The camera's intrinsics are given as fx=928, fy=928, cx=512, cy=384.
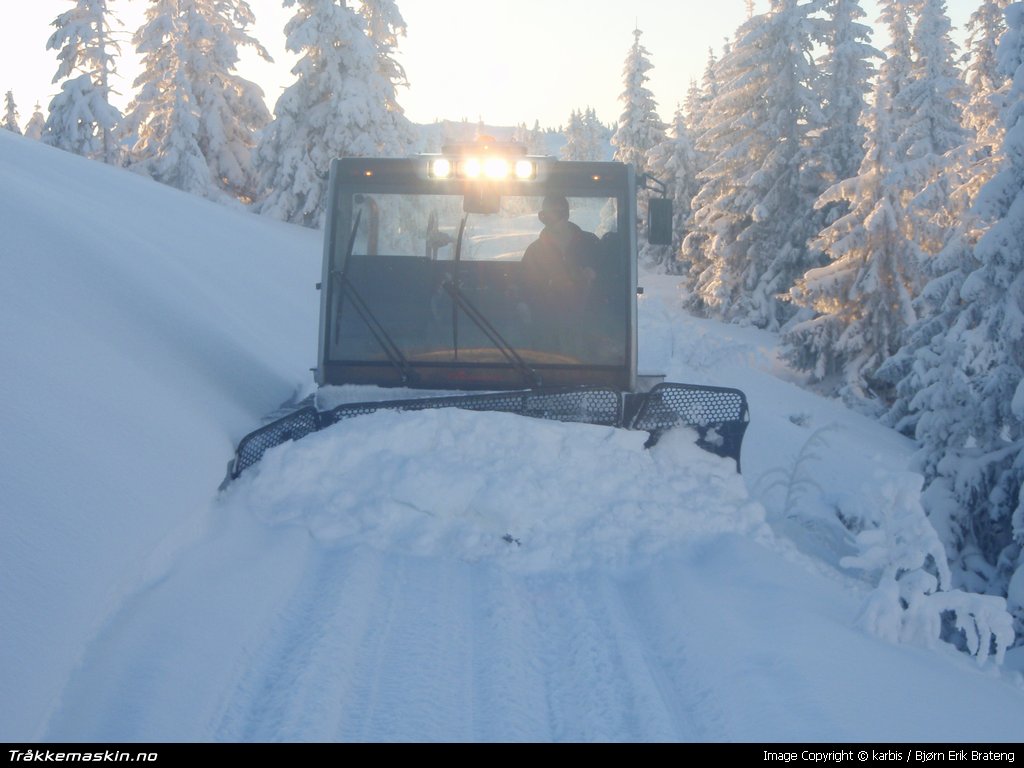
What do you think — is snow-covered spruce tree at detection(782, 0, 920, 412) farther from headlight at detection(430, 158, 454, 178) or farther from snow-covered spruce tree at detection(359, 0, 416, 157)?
headlight at detection(430, 158, 454, 178)

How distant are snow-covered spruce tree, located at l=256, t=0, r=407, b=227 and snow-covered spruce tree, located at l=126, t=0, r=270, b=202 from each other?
12.4 ft

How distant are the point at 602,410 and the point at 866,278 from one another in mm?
20790

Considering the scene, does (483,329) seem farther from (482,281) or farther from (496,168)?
(496,168)

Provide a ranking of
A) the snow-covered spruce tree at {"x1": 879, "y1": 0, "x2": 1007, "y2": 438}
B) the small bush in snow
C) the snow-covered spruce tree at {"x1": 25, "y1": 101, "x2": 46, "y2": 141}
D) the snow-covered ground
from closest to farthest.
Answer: the snow-covered ground
the small bush in snow
the snow-covered spruce tree at {"x1": 879, "y1": 0, "x2": 1007, "y2": 438}
the snow-covered spruce tree at {"x1": 25, "y1": 101, "x2": 46, "y2": 141}

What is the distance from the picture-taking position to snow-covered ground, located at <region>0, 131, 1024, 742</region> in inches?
133

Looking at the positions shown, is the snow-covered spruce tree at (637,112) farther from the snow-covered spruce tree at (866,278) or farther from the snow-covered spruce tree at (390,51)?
the snow-covered spruce tree at (866,278)

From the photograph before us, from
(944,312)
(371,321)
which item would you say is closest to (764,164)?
(944,312)

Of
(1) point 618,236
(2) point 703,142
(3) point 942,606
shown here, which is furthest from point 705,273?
(3) point 942,606

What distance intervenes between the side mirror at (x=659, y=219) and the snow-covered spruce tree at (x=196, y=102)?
2799 cm

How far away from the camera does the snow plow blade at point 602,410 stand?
20.3 ft

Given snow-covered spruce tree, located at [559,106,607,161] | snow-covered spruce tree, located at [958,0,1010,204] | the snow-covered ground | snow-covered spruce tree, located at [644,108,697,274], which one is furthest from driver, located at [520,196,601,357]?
snow-covered spruce tree, located at [559,106,607,161]

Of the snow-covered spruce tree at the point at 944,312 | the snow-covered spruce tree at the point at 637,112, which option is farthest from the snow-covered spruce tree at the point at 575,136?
the snow-covered spruce tree at the point at 944,312
